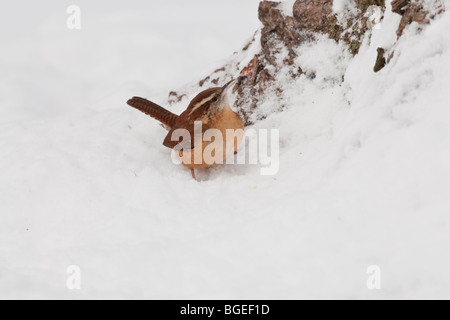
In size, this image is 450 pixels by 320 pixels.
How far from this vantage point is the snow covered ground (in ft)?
8.34

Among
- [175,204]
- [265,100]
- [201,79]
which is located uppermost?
[201,79]

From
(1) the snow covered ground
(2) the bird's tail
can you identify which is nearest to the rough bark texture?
(1) the snow covered ground

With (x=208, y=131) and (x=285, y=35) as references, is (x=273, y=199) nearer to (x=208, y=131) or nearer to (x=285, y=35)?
(x=208, y=131)

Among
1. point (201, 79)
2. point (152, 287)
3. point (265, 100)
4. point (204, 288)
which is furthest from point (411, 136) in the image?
point (201, 79)

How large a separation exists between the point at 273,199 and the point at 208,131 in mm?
952

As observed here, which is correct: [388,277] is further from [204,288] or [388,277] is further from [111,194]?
[111,194]

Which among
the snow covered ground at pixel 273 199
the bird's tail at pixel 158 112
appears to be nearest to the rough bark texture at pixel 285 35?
the snow covered ground at pixel 273 199

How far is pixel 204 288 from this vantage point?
260 cm

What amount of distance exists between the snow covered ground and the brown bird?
232mm

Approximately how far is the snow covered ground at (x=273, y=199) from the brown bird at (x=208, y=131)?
23 centimetres

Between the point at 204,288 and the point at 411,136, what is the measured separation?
1476 mm

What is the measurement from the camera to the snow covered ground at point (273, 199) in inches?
100

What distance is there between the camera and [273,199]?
3.45m

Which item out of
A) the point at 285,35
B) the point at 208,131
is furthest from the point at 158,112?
the point at 285,35
